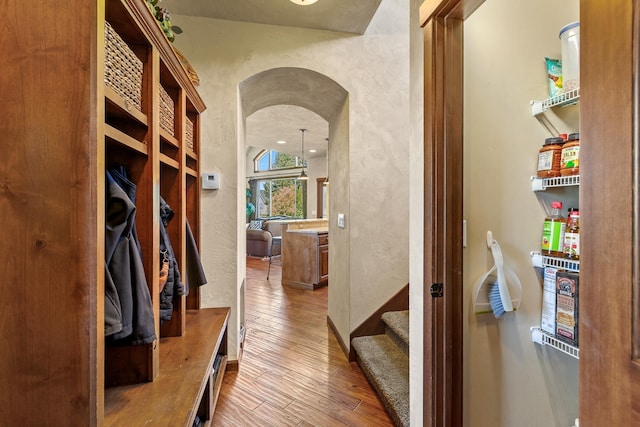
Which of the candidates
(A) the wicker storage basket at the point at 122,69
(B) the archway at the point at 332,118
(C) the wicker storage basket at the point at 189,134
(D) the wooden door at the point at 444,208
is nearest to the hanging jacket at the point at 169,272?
(A) the wicker storage basket at the point at 122,69

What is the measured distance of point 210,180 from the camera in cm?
212

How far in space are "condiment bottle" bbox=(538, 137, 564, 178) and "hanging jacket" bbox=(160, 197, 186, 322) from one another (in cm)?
171

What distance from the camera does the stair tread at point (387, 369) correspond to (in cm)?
162

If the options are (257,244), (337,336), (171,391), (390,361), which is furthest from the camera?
(257,244)

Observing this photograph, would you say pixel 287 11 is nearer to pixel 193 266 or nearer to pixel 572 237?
pixel 193 266

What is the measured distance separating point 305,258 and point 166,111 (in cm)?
324

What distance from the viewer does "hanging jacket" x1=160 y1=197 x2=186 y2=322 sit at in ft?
4.39

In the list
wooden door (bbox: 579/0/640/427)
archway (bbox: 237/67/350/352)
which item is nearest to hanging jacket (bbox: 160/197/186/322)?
archway (bbox: 237/67/350/352)

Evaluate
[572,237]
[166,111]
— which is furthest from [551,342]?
[166,111]

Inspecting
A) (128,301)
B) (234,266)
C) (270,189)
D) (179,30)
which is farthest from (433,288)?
(270,189)

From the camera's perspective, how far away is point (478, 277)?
121 centimetres

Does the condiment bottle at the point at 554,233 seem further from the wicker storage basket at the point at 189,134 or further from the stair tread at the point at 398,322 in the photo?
the wicker storage basket at the point at 189,134

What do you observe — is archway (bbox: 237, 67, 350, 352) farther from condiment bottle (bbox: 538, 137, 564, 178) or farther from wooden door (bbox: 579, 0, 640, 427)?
wooden door (bbox: 579, 0, 640, 427)

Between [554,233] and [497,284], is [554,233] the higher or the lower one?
the higher one
